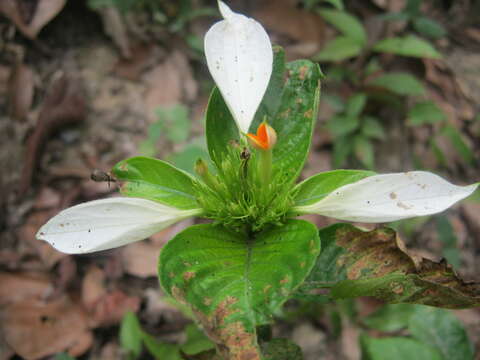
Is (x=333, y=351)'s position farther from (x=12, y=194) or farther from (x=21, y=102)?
(x=21, y=102)

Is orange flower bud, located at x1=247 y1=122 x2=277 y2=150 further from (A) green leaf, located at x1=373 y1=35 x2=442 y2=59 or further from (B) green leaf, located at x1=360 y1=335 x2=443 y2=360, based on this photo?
(A) green leaf, located at x1=373 y1=35 x2=442 y2=59

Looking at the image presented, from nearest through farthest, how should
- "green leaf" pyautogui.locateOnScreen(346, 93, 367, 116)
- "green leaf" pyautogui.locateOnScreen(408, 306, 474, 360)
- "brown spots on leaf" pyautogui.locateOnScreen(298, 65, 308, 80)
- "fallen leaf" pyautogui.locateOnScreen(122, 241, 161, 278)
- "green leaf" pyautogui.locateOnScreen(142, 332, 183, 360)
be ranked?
"brown spots on leaf" pyautogui.locateOnScreen(298, 65, 308, 80) < "green leaf" pyautogui.locateOnScreen(408, 306, 474, 360) < "green leaf" pyautogui.locateOnScreen(142, 332, 183, 360) < "fallen leaf" pyautogui.locateOnScreen(122, 241, 161, 278) < "green leaf" pyautogui.locateOnScreen(346, 93, 367, 116)

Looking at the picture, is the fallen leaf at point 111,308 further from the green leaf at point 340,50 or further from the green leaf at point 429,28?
the green leaf at point 429,28

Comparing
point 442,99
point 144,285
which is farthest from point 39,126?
point 442,99

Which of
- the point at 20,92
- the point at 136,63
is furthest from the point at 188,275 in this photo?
the point at 136,63

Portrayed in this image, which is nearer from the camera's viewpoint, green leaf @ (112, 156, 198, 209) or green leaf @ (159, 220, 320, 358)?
green leaf @ (159, 220, 320, 358)

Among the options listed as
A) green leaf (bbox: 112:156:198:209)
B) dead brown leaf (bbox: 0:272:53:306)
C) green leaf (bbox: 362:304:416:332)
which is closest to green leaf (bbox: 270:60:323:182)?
green leaf (bbox: 112:156:198:209)

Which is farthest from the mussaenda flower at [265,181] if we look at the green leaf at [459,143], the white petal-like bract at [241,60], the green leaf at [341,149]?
the green leaf at [459,143]
